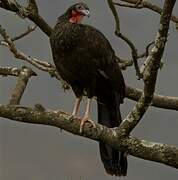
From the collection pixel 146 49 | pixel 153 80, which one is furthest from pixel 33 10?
pixel 153 80

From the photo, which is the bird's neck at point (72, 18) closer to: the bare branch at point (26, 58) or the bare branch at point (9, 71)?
the bare branch at point (26, 58)

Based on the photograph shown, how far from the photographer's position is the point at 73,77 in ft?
20.5

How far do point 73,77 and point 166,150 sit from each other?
211cm

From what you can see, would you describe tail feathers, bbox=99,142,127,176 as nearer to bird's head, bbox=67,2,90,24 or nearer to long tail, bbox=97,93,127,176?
long tail, bbox=97,93,127,176

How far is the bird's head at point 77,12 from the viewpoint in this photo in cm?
666

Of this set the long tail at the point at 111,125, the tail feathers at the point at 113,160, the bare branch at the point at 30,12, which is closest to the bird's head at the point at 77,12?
the bare branch at the point at 30,12

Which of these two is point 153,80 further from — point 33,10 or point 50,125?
point 33,10

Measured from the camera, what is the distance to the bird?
611 centimetres

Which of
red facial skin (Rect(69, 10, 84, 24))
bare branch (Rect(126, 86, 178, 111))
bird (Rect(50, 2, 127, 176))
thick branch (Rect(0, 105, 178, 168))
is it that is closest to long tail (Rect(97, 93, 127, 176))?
bird (Rect(50, 2, 127, 176))

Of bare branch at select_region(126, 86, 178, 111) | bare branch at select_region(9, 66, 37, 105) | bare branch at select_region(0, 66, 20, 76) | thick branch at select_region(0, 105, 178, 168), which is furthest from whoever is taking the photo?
bare branch at select_region(0, 66, 20, 76)

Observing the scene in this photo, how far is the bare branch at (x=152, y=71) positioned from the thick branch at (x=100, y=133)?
15 cm

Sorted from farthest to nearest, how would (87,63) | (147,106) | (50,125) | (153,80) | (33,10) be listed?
1. (33,10)
2. (87,63)
3. (50,125)
4. (147,106)
5. (153,80)

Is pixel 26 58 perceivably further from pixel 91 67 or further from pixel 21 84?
pixel 91 67

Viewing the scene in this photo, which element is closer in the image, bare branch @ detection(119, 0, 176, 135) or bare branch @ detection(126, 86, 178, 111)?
bare branch @ detection(119, 0, 176, 135)
